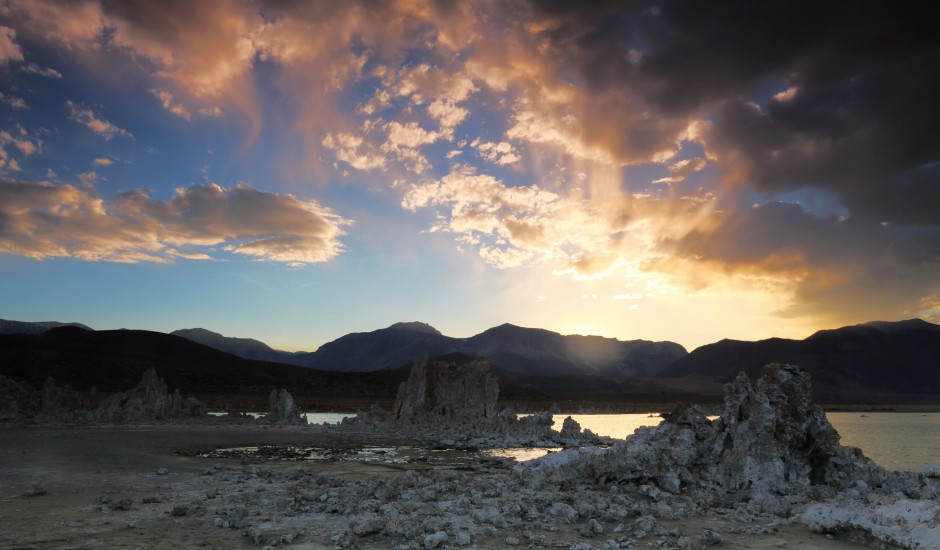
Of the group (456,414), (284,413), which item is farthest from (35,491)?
(284,413)

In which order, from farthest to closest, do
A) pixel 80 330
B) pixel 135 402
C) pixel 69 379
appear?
pixel 80 330 < pixel 69 379 < pixel 135 402

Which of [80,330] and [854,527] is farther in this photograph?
[80,330]

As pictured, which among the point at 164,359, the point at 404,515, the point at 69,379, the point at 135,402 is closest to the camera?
the point at 404,515

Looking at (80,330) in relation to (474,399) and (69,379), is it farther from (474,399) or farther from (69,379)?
(474,399)

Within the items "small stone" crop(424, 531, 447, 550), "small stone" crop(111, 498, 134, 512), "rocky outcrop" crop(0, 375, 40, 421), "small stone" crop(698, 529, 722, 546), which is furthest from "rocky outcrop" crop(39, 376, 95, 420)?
"small stone" crop(698, 529, 722, 546)

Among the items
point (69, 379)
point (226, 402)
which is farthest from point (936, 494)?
point (69, 379)

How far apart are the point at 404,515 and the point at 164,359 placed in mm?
116204

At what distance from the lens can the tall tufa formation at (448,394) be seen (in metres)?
46.3

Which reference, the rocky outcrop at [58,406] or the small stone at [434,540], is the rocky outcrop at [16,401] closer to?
the rocky outcrop at [58,406]

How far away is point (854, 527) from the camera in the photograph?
34.5 feet

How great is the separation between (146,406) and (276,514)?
42404 mm

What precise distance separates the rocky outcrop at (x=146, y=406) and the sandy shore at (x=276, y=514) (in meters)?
26.5

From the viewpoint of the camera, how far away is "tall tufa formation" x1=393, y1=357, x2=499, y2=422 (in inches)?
1822

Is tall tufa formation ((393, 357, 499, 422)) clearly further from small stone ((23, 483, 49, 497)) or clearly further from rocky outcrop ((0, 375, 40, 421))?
small stone ((23, 483, 49, 497))
